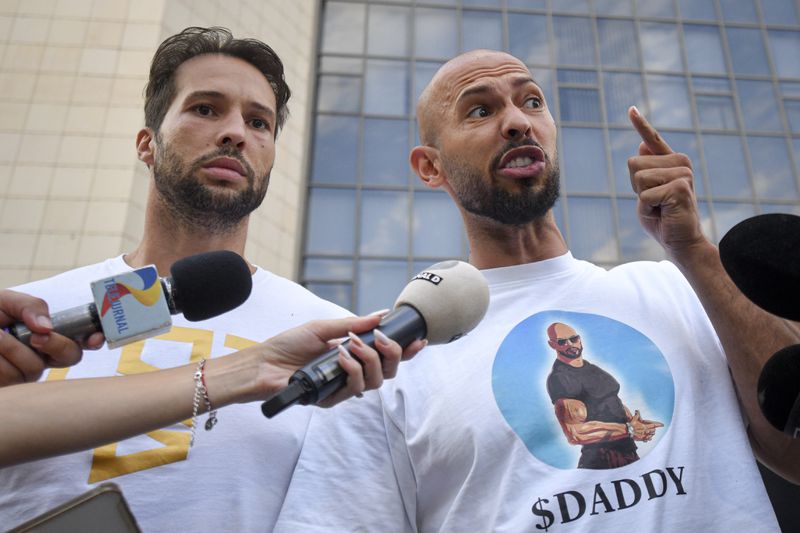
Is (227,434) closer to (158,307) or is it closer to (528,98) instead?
A: (158,307)

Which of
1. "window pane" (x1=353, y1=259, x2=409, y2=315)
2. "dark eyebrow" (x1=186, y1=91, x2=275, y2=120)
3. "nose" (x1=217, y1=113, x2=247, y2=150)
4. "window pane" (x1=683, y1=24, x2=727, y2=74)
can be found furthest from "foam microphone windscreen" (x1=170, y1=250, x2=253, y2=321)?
"window pane" (x1=683, y1=24, x2=727, y2=74)

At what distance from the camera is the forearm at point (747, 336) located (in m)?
1.75

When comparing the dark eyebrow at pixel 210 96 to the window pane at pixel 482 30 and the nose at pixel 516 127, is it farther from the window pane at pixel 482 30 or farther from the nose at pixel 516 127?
the window pane at pixel 482 30

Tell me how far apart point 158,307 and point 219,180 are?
1080 millimetres

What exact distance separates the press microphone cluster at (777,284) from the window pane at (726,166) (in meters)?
11.5

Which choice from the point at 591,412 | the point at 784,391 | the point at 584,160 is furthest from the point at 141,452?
the point at 584,160

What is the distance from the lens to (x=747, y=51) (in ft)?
41.3

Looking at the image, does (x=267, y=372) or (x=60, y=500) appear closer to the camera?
(x=267, y=372)

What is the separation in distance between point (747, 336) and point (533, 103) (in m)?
1.30

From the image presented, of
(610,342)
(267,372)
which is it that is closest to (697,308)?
(610,342)

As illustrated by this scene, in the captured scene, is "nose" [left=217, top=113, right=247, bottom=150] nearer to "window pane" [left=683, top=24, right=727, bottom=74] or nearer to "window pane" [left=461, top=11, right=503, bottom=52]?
"window pane" [left=461, top=11, right=503, bottom=52]

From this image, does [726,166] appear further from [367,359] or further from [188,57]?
[367,359]

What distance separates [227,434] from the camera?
1.91 metres

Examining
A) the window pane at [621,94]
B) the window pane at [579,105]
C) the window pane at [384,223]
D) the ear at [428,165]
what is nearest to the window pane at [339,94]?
the window pane at [384,223]
